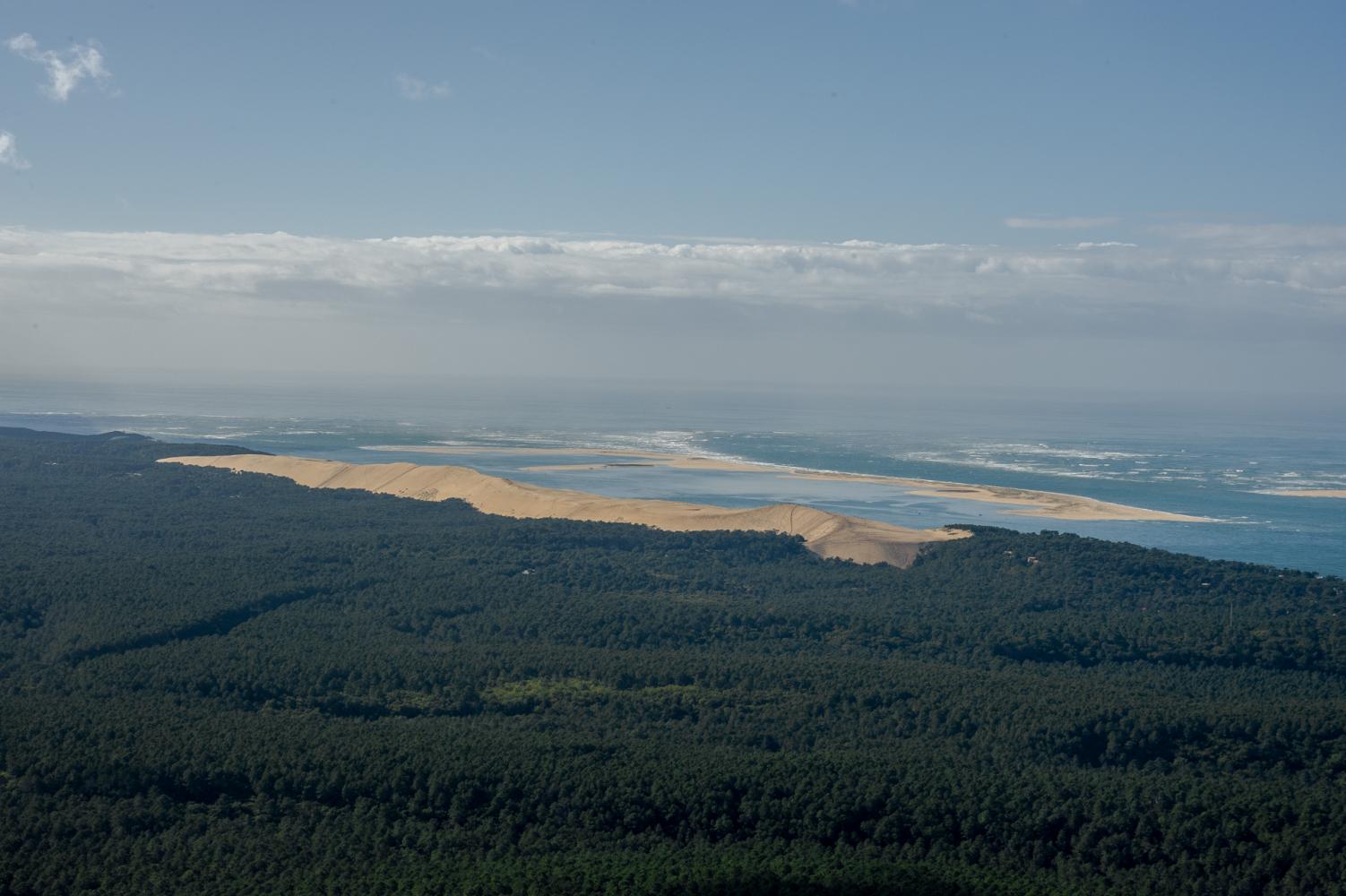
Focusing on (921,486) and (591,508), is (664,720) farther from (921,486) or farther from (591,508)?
(921,486)

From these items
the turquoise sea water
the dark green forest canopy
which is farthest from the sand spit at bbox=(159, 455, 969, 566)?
the turquoise sea water

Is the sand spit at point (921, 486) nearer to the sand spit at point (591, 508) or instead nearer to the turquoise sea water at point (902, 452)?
the turquoise sea water at point (902, 452)

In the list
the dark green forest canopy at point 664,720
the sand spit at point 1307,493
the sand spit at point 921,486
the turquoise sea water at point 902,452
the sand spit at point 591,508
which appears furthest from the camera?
the sand spit at point 1307,493

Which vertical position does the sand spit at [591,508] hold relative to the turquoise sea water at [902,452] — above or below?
below

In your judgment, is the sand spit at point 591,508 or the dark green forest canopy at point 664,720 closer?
the dark green forest canopy at point 664,720

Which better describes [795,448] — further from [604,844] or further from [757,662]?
[604,844]

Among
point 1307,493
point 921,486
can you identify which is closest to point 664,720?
point 921,486

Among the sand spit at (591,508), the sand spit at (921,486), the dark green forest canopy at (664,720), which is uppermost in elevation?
the sand spit at (921,486)

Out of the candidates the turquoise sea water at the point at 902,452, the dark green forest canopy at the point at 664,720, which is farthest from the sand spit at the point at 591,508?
the turquoise sea water at the point at 902,452
